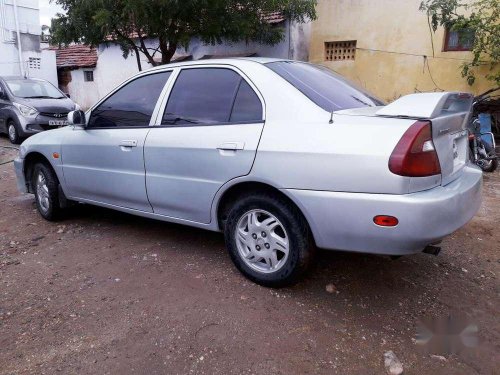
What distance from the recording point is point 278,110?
282cm

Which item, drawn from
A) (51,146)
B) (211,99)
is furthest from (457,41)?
(51,146)

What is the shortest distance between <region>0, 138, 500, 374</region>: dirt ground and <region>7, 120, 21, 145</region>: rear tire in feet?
22.0

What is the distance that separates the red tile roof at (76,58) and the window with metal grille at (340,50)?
967 centimetres

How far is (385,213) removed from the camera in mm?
2365

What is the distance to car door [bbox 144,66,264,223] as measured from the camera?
2.94m

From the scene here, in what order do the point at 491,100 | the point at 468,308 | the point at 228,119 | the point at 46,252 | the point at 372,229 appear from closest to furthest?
the point at 372,229 < the point at 468,308 < the point at 228,119 < the point at 46,252 < the point at 491,100

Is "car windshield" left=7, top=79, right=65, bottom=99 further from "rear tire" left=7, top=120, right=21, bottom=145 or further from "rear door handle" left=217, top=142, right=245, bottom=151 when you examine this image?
"rear door handle" left=217, top=142, right=245, bottom=151

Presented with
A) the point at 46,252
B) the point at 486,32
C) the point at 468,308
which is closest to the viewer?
the point at 468,308

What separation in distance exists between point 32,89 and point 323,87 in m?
9.83

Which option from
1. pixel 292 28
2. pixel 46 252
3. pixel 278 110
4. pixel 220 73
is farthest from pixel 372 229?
pixel 292 28

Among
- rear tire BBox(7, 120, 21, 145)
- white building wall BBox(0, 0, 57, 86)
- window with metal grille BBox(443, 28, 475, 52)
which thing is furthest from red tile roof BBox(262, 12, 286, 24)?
white building wall BBox(0, 0, 57, 86)

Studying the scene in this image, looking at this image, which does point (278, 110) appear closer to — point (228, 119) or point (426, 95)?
point (228, 119)

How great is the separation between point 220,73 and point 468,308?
2.45 meters

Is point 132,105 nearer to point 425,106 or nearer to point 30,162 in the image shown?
point 30,162
